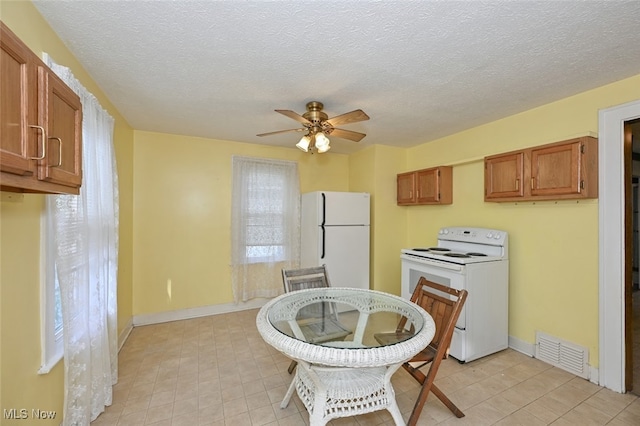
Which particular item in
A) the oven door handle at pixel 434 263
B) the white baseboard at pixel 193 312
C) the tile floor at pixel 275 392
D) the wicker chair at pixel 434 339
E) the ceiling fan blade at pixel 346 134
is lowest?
the tile floor at pixel 275 392

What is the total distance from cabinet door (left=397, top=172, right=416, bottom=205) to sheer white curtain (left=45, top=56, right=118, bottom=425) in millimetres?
3406

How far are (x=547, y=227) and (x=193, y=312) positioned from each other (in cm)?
425

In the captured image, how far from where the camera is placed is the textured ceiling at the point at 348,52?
1.40 m

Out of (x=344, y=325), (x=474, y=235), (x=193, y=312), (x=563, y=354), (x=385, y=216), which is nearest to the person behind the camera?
(x=344, y=325)

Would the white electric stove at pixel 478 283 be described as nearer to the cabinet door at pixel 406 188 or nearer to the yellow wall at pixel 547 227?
the yellow wall at pixel 547 227

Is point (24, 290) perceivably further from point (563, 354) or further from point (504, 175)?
point (563, 354)

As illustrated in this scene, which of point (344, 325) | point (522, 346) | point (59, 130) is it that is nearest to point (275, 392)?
point (344, 325)

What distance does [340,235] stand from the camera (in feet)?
12.3

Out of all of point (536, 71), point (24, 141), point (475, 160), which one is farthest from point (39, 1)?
point (475, 160)

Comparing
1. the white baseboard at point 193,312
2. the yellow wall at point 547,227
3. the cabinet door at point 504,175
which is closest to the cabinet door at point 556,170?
the cabinet door at point 504,175

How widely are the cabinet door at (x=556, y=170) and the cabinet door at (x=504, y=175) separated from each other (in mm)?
113

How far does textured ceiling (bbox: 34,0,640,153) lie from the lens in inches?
55.0

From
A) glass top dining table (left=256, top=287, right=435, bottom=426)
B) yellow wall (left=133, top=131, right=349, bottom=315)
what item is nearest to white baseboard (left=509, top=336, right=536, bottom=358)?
glass top dining table (left=256, top=287, right=435, bottom=426)

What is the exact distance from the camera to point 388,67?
1912mm
